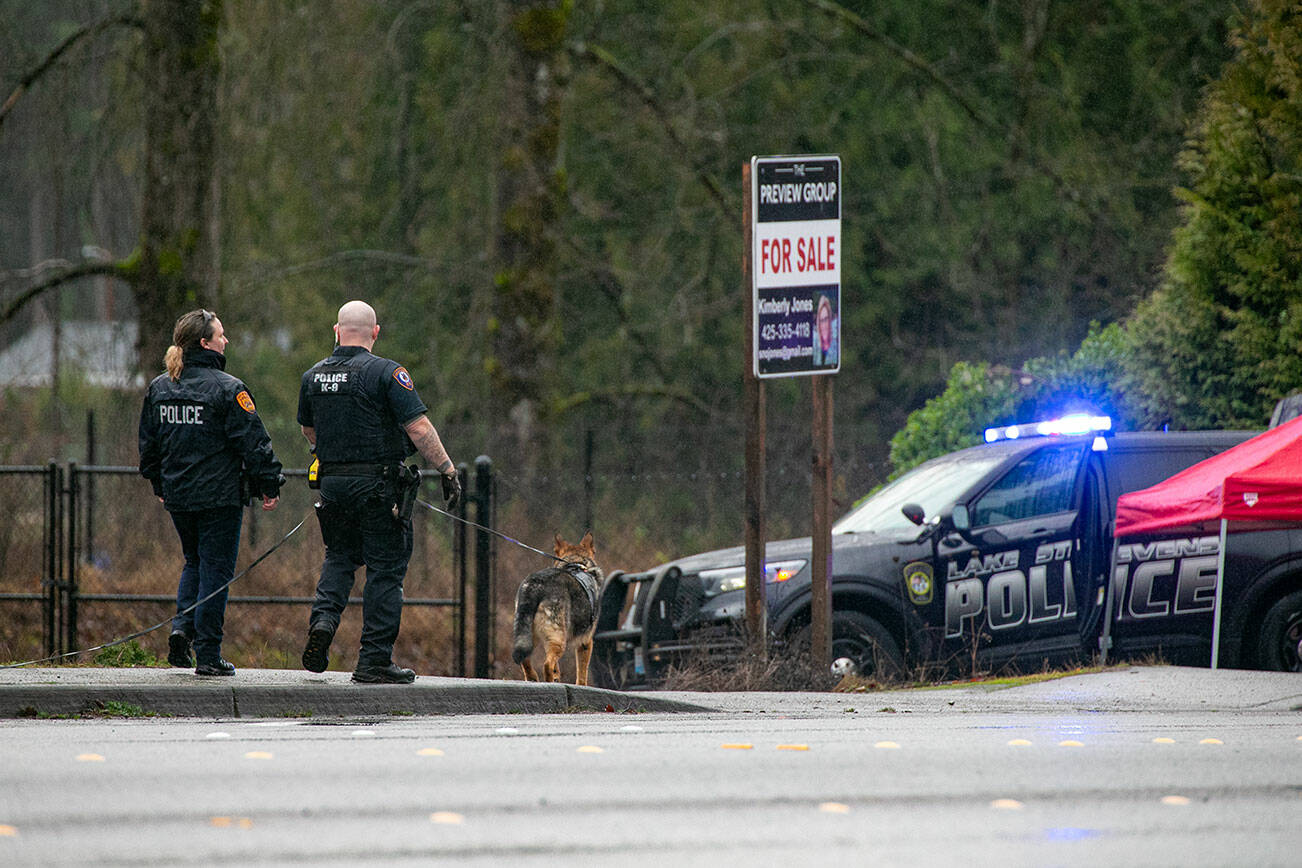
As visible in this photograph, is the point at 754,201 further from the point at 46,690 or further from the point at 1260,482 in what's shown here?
the point at 46,690

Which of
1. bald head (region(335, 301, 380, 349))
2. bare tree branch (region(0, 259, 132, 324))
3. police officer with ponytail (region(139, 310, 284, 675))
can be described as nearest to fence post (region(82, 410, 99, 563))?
bare tree branch (region(0, 259, 132, 324))

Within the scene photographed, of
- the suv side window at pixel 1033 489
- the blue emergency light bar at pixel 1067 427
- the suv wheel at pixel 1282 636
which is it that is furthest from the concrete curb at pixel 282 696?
the suv wheel at pixel 1282 636

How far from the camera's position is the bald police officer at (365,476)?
26.8 ft

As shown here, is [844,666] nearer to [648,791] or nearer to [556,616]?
[556,616]

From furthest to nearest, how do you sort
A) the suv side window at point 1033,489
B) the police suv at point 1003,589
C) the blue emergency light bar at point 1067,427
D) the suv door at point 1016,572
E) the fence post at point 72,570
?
→ the fence post at point 72,570 < the blue emergency light bar at point 1067,427 < the suv side window at point 1033,489 < the suv door at point 1016,572 < the police suv at point 1003,589

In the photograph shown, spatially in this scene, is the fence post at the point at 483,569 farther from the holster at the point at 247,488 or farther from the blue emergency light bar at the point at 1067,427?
the blue emergency light bar at the point at 1067,427

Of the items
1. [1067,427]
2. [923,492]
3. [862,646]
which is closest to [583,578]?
[862,646]

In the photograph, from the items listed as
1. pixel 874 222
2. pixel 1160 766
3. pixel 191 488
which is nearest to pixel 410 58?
pixel 874 222

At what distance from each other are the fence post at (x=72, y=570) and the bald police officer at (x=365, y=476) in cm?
419

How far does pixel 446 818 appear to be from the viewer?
16.4 feet

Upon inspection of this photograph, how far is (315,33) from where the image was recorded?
1892 centimetres

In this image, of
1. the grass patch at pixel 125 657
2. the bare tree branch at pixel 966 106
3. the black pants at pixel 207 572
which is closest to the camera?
the black pants at pixel 207 572

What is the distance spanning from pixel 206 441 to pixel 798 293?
3.62 m

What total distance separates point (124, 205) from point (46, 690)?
1087 cm
